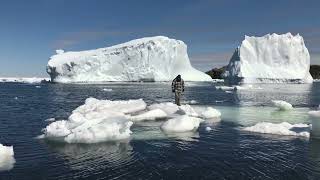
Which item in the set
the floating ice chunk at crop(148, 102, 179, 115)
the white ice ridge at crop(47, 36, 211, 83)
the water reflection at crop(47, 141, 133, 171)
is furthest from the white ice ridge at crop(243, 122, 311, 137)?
the white ice ridge at crop(47, 36, 211, 83)

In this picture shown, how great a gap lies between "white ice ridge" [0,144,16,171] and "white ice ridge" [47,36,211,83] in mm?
69403

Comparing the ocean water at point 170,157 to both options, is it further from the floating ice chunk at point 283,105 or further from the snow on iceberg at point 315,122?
the floating ice chunk at point 283,105

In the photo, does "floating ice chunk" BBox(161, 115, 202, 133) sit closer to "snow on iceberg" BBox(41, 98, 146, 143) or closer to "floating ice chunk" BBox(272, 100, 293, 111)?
"snow on iceberg" BBox(41, 98, 146, 143)

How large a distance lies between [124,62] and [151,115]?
→ 63797 millimetres

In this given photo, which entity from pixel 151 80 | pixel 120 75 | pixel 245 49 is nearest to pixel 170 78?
pixel 151 80

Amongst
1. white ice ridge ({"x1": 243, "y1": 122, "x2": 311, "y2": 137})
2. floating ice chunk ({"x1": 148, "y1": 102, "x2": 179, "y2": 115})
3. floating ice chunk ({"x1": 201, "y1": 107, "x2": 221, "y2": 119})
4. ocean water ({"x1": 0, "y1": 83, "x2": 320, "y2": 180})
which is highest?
floating ice chunk ({"x1": 148, "y1": 102, "x2": 179, "y2": 115})

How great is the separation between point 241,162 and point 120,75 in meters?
75.1

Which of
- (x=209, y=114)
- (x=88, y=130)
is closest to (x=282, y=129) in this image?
(x=209, y=114)

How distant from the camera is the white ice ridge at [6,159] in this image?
410 inches

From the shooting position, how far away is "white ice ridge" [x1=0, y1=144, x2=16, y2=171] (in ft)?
34.2

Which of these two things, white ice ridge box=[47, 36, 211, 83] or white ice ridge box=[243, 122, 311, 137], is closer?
white ice ridge box=[243, 122, 311, 137]

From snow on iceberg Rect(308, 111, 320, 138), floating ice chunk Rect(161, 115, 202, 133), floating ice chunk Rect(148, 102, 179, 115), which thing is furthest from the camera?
floating ice chunk Rect(148, 102, 179, 115)

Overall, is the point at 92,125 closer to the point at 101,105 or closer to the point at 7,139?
the point at 7,139

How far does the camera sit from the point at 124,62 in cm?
8294
